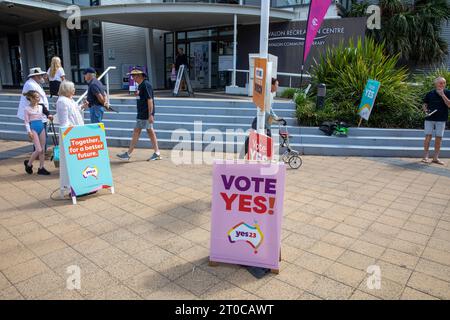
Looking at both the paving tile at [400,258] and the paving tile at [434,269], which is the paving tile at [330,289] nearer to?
the paving tile at [400,258]

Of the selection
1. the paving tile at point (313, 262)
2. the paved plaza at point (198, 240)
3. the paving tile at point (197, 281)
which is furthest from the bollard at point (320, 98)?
the paving tile at point (197, 281)

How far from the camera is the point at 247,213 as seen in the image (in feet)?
10.3

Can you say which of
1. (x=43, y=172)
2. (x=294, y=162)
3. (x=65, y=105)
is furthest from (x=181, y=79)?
(x=65, y=105)

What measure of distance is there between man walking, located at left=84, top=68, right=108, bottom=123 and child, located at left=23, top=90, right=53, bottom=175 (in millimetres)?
991

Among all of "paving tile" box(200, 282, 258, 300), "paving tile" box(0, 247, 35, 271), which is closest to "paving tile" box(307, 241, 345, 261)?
"paving tile" box(200, 282, 258, 300)

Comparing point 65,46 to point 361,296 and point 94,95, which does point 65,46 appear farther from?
point 361,296

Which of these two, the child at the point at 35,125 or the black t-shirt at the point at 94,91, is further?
the black t-shirt at the point at 94,91

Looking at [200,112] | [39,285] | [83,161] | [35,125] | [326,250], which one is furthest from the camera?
[200,112]

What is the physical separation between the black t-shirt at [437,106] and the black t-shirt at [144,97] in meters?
5.91

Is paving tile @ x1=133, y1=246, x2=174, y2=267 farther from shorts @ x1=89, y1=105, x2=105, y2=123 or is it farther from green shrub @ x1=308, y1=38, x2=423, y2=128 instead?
green shrub @ x1=308, y1=38, x2=423, y2=128

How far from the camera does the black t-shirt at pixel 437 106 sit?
7.23m

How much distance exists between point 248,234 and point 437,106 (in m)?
6.18

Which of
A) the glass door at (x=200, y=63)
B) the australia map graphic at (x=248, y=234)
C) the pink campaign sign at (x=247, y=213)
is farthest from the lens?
the glass door at (x=200, y=63)
